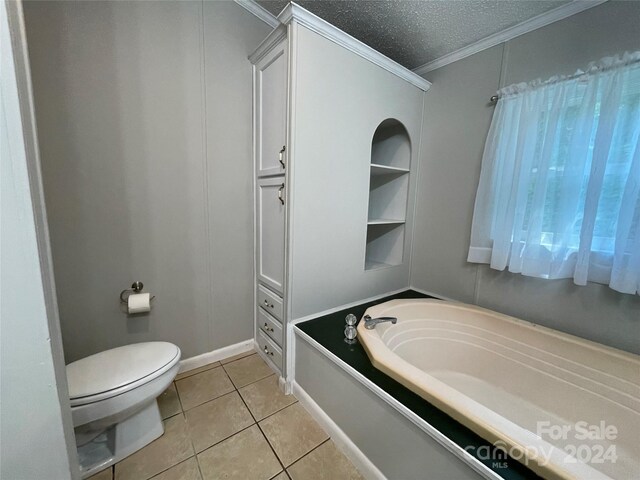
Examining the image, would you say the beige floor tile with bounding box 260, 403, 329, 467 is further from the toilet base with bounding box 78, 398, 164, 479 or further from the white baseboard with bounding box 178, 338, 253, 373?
the white baseboard with bounding box 178, 338, 253, 373

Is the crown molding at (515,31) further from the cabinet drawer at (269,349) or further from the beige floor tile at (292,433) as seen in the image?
the beige floor tile at (292,433)

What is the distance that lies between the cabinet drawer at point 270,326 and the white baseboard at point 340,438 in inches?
12.0

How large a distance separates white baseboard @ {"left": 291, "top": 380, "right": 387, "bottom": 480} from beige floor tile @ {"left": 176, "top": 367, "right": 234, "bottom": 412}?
48 centimetres

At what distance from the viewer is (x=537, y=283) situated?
4.93 feet

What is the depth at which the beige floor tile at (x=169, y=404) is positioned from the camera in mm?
1373

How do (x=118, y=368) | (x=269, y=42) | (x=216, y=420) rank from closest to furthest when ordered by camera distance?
(x=118, y=368), (x=216, y=420), (x=269, y=42)

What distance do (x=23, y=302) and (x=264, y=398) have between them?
1.36 m

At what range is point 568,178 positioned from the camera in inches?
50.8

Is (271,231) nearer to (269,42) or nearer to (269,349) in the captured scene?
(269,349)

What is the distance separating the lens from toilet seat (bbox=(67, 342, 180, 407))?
992mm

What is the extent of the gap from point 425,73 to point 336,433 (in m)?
2.56

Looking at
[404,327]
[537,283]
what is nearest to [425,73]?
[537,283]

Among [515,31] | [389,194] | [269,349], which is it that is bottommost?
[269,349]

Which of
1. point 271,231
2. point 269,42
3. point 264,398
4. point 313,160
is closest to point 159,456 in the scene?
point 264,398
